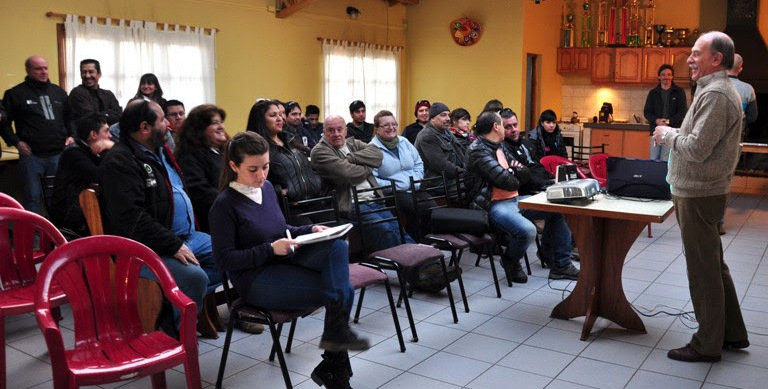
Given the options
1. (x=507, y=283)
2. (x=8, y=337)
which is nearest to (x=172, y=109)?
(x=8, y=337)

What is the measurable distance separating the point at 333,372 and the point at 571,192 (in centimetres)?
162

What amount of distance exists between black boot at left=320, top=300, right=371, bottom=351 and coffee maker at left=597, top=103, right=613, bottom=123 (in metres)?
8.69

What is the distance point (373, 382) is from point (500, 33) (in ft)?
25.8

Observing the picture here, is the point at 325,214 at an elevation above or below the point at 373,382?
above

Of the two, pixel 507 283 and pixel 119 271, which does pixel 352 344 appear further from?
pixel 507 283

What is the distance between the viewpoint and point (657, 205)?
3451mm

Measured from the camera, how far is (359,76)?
979 cm

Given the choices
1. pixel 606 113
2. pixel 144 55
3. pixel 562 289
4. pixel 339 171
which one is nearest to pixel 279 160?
pixel 339 171

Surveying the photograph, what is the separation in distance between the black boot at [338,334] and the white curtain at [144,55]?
16.3 feet

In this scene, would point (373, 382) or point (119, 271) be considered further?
point (373, 382)

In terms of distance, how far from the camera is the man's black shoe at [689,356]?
10.5 ft

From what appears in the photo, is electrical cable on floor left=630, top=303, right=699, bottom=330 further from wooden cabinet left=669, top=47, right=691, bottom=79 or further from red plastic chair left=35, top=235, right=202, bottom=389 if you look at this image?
wooden cabinet left=669, top=47, right=691, bottom=79

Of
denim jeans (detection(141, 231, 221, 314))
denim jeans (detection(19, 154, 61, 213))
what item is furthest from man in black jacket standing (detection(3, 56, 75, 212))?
denim jeans (detection(141, 231, 221, 314))

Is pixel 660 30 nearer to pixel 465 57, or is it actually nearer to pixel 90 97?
pixel 465 57
